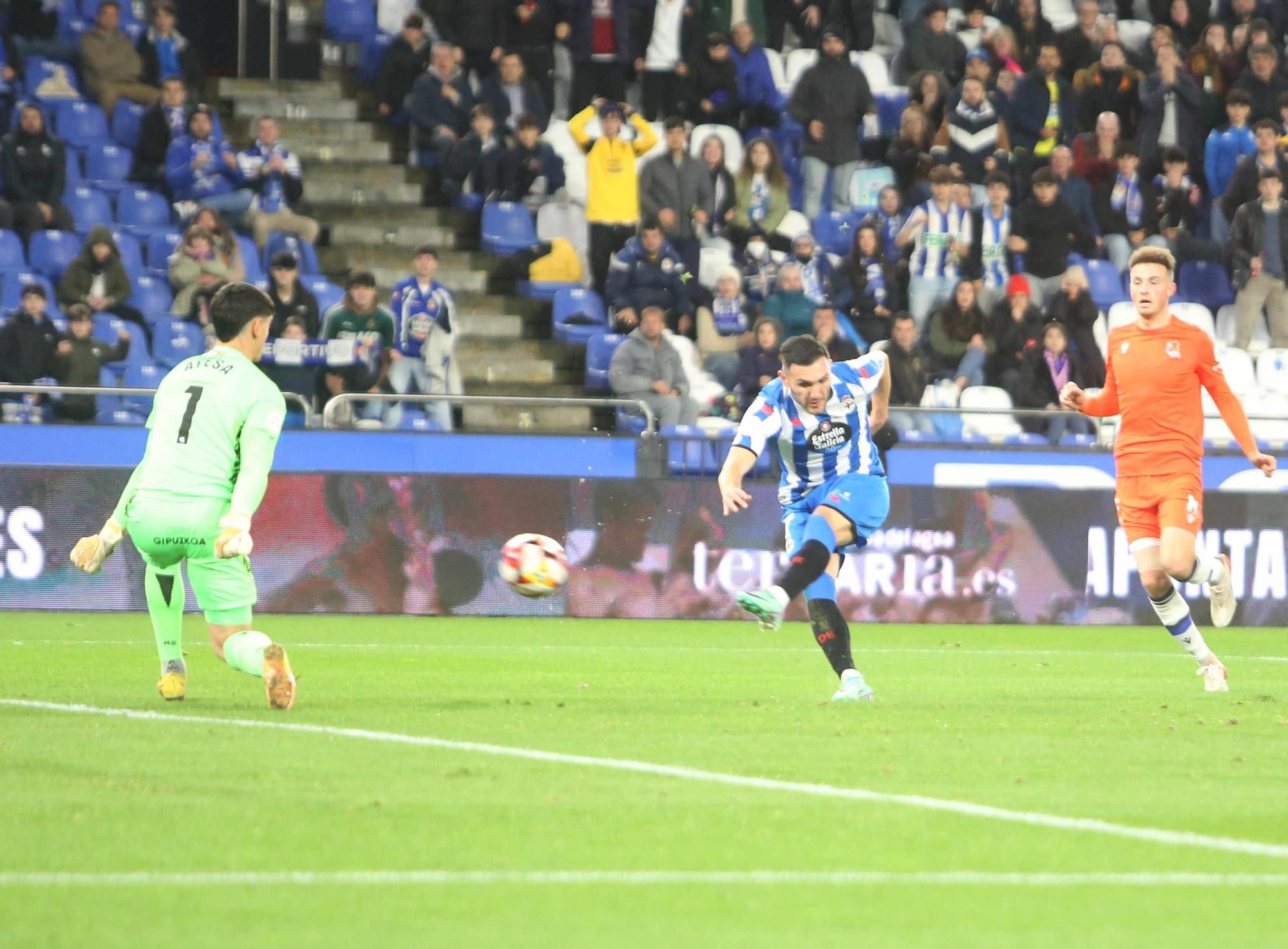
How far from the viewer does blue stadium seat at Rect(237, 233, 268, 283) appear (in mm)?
18239

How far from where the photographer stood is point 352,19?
71.7 ft

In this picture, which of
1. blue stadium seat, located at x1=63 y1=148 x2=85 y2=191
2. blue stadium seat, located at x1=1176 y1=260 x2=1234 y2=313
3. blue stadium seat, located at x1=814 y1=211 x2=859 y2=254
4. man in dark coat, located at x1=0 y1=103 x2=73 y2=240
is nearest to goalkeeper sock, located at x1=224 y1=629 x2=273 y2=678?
man in dark coat, located at x1=0 y1=103 x2=73 y2=240

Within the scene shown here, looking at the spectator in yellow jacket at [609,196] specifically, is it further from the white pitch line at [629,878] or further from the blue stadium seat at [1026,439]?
the white pitch line at [629,878]

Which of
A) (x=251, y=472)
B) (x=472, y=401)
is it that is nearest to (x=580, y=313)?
(x=472, y=401)

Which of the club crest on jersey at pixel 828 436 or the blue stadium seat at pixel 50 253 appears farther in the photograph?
the blue stadium seat at pixel 50 253

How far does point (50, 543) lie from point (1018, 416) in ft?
27.0

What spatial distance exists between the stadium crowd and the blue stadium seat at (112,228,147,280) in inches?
1.8

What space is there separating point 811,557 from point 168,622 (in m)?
2.94

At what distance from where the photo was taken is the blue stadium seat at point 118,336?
669 inches

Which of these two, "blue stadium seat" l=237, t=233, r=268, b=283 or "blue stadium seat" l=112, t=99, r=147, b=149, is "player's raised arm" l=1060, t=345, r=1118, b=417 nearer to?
"blue stadium seat" l=237, t=233, r=268, b=283

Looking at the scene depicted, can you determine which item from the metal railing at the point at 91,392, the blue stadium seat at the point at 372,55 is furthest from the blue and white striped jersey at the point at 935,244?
the metal railing at the point at 91,392

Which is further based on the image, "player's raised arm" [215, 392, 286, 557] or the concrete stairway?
the concrete stairway

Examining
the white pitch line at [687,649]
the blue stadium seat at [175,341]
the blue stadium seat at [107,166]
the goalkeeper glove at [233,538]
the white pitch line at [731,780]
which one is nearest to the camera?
the white pitch line at [731,780]

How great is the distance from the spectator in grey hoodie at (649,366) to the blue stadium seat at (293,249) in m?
3.12
